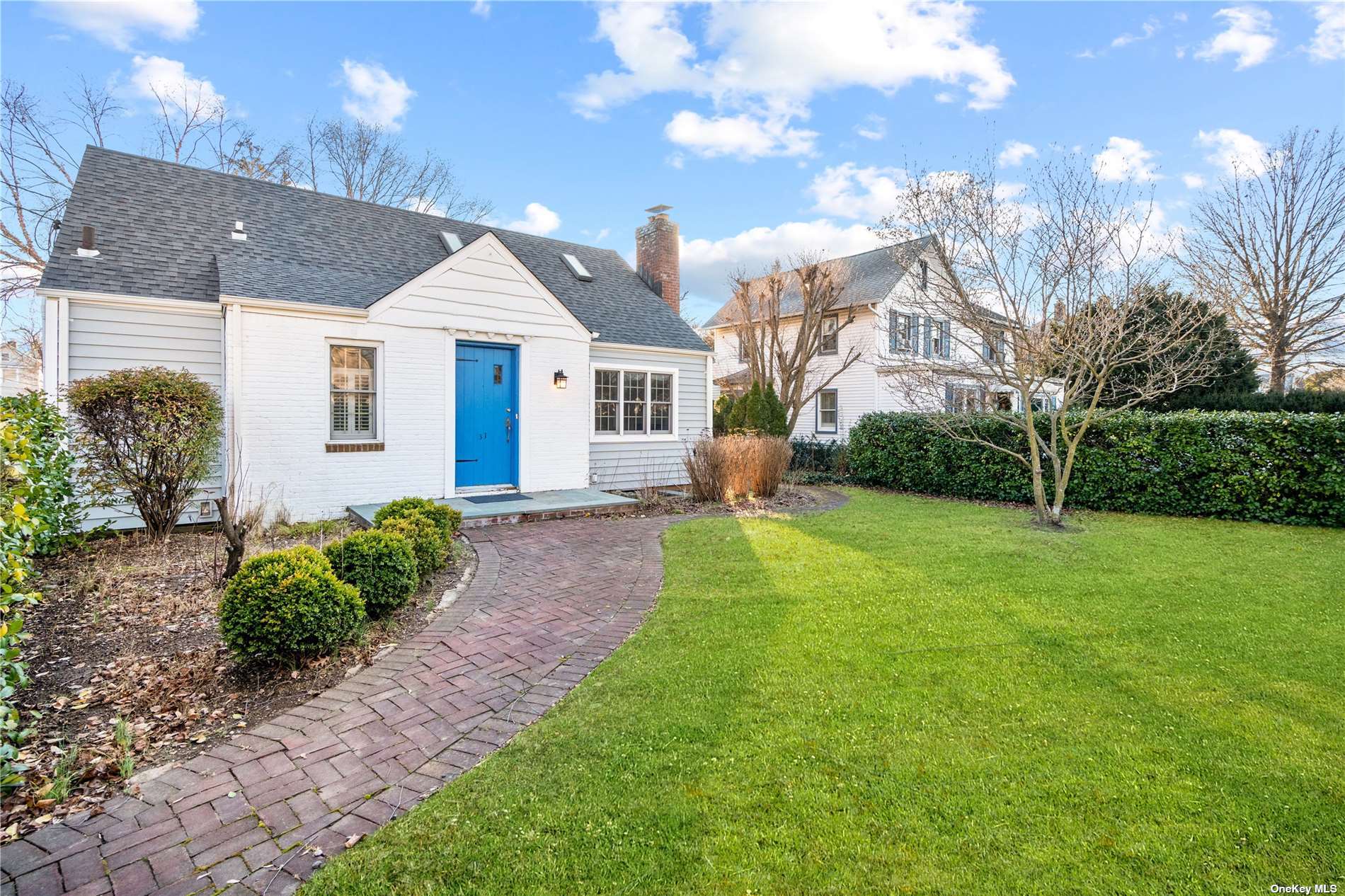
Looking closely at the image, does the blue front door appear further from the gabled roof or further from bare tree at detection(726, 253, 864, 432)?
the gabled roof

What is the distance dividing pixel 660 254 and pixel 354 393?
8.24 meters

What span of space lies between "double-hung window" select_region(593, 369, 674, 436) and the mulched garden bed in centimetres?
629

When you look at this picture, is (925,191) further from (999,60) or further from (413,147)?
(413,147)

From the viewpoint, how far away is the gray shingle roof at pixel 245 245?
27.5ft

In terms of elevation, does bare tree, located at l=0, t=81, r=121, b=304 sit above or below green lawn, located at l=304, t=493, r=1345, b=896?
above

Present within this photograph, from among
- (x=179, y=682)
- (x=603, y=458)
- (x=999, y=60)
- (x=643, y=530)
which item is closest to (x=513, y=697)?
(x=179, y=682)

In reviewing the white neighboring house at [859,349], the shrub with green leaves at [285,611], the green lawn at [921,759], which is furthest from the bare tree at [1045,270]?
the white neighboring house at [859,349]

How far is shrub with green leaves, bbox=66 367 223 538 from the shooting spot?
21.6 ft

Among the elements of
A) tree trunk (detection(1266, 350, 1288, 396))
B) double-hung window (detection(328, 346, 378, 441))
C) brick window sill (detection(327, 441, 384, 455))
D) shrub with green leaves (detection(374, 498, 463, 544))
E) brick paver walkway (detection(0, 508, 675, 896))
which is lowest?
brick paver walkway (detection(0, 508, 675, 896))

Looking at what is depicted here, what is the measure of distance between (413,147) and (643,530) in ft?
69.7

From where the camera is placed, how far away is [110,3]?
9922 millimetres

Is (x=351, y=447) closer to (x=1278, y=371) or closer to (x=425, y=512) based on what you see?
(x=425, y=512)

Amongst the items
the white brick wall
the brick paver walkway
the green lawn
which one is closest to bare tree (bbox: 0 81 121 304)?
the white brick wall

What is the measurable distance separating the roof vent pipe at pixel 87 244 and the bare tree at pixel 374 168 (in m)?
14.1
